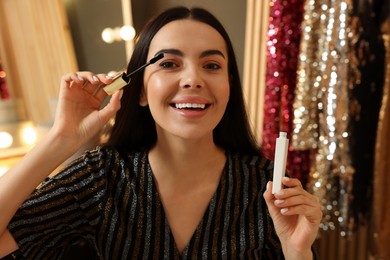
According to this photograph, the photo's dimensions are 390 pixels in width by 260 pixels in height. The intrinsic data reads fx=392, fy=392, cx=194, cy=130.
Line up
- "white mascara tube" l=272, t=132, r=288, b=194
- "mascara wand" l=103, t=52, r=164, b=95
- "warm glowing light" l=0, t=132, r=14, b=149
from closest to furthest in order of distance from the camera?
"white mascara tube" l=272, t=132, r=288, b=194, "mascara wand" l=103, t=52, r=164, b=95, "warm glowing light" l=0, t=132, r=14, b=149

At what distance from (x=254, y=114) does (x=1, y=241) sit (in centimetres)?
96

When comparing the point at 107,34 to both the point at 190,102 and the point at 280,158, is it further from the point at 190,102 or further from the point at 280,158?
the point at 280,158

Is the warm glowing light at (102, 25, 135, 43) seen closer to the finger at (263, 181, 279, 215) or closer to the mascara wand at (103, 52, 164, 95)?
the mascara wand at (103, 52, 164, 95)

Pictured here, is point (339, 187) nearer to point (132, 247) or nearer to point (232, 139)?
point (232, 139)

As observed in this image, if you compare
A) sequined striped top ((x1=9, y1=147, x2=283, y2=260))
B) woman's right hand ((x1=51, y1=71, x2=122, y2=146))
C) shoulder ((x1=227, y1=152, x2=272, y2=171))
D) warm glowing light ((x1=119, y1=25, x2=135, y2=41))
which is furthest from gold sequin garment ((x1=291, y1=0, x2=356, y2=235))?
warm glowing light ((x1=119, y1=25, x2=135, y2=41))

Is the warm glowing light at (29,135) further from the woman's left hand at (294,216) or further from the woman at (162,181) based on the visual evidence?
the woman's left hand at (294,216)

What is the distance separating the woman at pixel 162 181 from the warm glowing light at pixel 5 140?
2.15ft

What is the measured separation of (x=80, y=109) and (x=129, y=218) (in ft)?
0.82

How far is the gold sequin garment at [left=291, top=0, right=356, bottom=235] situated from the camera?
3.37ft

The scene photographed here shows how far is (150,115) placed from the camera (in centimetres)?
96

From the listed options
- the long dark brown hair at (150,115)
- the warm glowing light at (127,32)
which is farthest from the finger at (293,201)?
the warm glowing light at (127,32)

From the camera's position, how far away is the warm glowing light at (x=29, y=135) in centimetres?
144

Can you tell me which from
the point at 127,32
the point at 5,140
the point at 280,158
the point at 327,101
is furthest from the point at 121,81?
the point at 127,32

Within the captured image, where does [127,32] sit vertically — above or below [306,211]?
above
